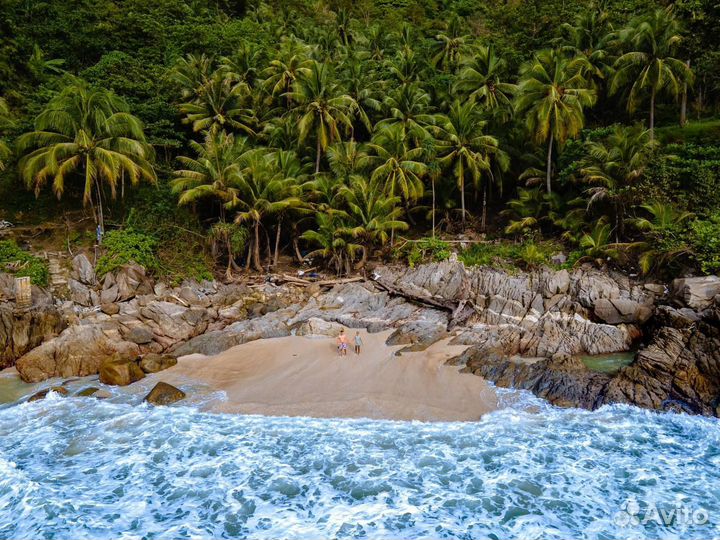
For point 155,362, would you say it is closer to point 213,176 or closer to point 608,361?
point 213,176

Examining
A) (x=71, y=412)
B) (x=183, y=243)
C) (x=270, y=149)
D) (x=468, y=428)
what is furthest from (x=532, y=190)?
(x=71, y=412)

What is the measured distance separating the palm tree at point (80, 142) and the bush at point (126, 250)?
166 centimetres

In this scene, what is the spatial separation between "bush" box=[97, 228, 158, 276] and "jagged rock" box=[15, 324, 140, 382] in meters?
5.21

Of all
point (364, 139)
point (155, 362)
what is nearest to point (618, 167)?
point (364, 139)

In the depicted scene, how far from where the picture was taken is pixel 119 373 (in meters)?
14.5

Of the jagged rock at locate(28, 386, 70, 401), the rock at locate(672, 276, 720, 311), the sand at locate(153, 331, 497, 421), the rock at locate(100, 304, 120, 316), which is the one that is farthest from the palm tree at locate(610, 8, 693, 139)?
the jagged rock at locate(28, 386, 70, 401)

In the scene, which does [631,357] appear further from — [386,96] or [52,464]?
[386,96]

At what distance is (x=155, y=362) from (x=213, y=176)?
470 inches

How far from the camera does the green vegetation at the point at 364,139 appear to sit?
22000mm

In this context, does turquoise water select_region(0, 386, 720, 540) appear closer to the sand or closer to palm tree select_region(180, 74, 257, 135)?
the sand

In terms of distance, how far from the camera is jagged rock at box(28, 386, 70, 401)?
13.3 m

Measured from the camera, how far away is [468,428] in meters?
10.9

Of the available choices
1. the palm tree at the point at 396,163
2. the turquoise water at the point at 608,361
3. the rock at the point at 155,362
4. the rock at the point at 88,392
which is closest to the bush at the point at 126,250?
the rock at the point at 155,362

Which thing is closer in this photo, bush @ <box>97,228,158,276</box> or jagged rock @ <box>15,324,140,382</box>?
jagged rock @ <box>15,324,140,382</box>
